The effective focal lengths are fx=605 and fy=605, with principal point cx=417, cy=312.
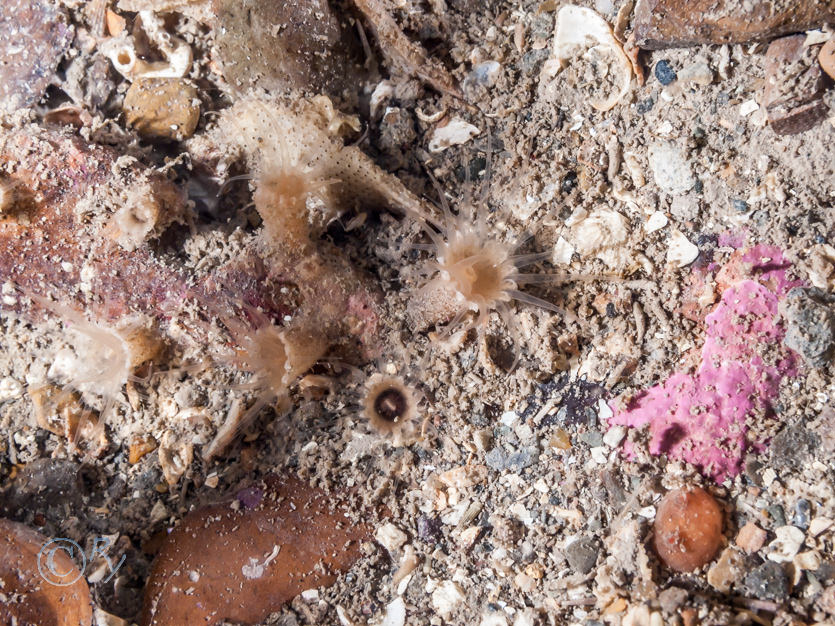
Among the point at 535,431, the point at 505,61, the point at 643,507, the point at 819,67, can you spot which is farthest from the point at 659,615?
the point at 505,61

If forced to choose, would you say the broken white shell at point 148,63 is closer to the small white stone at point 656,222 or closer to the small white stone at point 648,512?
the small white stone at point 656,222

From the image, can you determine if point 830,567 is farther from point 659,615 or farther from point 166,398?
point 166,398

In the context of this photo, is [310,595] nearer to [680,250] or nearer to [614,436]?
[614,436]

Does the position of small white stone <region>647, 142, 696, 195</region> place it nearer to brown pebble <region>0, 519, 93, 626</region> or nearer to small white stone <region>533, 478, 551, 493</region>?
small white stone <region>533, 478, 551, 493</region>

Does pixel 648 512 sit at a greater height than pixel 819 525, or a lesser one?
lesser

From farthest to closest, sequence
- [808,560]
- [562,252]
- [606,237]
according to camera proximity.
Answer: [562,252] < [606,237] < [808,560]

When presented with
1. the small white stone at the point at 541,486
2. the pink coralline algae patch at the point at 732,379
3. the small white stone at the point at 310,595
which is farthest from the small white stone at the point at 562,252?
the small white stone at the point at 310,595

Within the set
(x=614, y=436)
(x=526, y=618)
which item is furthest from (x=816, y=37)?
(x=526, y=618)
